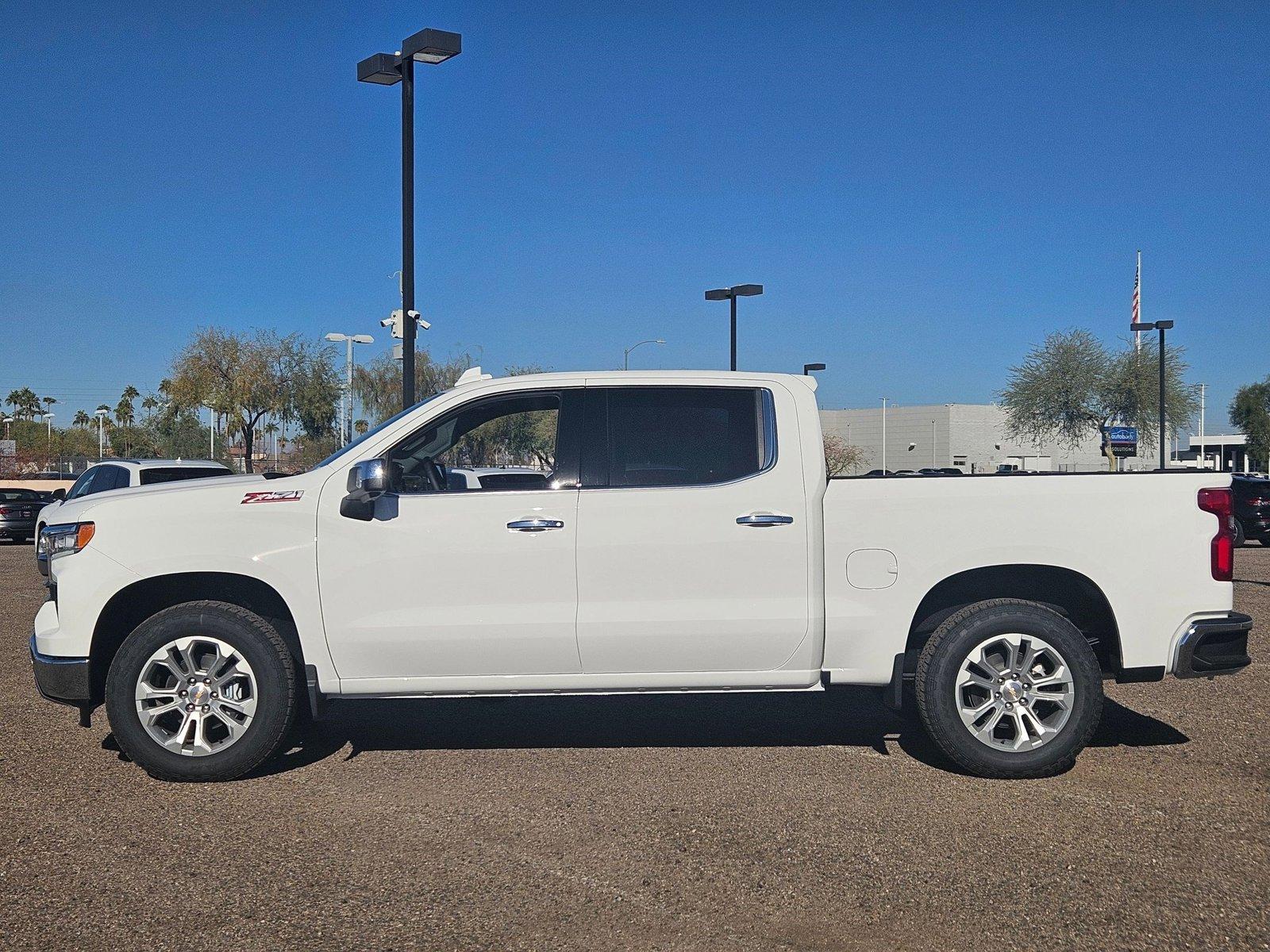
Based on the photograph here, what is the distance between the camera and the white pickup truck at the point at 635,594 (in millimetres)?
5910

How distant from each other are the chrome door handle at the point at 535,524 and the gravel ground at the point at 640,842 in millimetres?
1239

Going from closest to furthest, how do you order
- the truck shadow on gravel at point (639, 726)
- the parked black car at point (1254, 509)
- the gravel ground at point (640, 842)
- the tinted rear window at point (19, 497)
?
the gravel ground at point (640, 842), the truck shadow on gravel at point (639, 726), the parked black car at point (1254, 509), the tinted rear window at point (19, 497)

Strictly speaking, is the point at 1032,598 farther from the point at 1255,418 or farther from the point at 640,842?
the point at 1255,418

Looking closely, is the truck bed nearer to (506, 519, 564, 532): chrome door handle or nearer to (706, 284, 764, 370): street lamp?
(506, 519, 564, 532): chrome door handle

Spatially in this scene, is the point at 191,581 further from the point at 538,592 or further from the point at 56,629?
the point at 538,592

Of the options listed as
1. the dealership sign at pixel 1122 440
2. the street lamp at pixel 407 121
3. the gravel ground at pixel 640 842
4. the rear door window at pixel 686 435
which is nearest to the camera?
the gravel ground at pixel 640 842

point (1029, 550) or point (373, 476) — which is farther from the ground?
point (373, 476)

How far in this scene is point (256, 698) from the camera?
5902 millimetres

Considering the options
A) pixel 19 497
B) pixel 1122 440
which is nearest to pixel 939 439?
pixel 1122 440

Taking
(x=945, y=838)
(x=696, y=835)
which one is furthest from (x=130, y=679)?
(x=945, y=838)

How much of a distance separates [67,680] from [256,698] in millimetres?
928

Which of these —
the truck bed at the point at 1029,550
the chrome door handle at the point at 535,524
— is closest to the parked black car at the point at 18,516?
the chrome door handle at the point at 535,524

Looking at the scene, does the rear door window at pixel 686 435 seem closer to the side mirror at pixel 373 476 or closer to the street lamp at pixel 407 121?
the side mirror at pixel 373 476

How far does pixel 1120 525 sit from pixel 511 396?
313 centimetres
